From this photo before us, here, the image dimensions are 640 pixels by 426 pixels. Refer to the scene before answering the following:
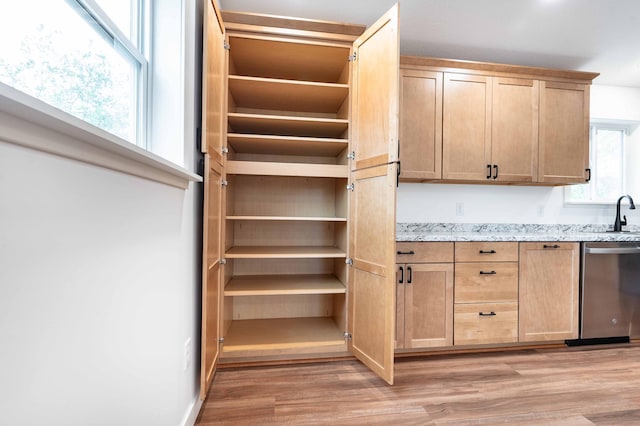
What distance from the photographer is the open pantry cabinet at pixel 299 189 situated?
5.58ft

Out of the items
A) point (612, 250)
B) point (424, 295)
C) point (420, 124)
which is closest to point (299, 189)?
point (420, 124)

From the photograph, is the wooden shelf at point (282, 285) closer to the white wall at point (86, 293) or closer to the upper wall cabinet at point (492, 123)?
the white wall at point (86, 293)

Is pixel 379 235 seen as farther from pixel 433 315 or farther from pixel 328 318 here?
pixel 328 318

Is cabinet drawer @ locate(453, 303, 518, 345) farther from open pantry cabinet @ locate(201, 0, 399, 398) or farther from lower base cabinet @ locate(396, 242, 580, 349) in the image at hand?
open pantry cabinet @ locate(201, 0, 399, 398)

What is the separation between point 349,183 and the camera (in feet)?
6.88

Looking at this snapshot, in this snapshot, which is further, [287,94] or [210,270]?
[287,94]

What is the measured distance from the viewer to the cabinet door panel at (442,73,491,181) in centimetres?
243

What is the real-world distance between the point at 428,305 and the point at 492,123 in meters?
1.63

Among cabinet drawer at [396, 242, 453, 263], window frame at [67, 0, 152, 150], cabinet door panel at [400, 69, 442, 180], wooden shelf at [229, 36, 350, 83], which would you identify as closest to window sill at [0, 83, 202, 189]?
window frame at [67, 0, 152, 150]

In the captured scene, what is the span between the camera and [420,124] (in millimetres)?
2404

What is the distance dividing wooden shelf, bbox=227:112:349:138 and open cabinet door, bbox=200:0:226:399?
0.30 m

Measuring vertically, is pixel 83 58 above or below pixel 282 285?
above

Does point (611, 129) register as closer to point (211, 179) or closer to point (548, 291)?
point (548, 291)

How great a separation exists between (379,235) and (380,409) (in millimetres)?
959
